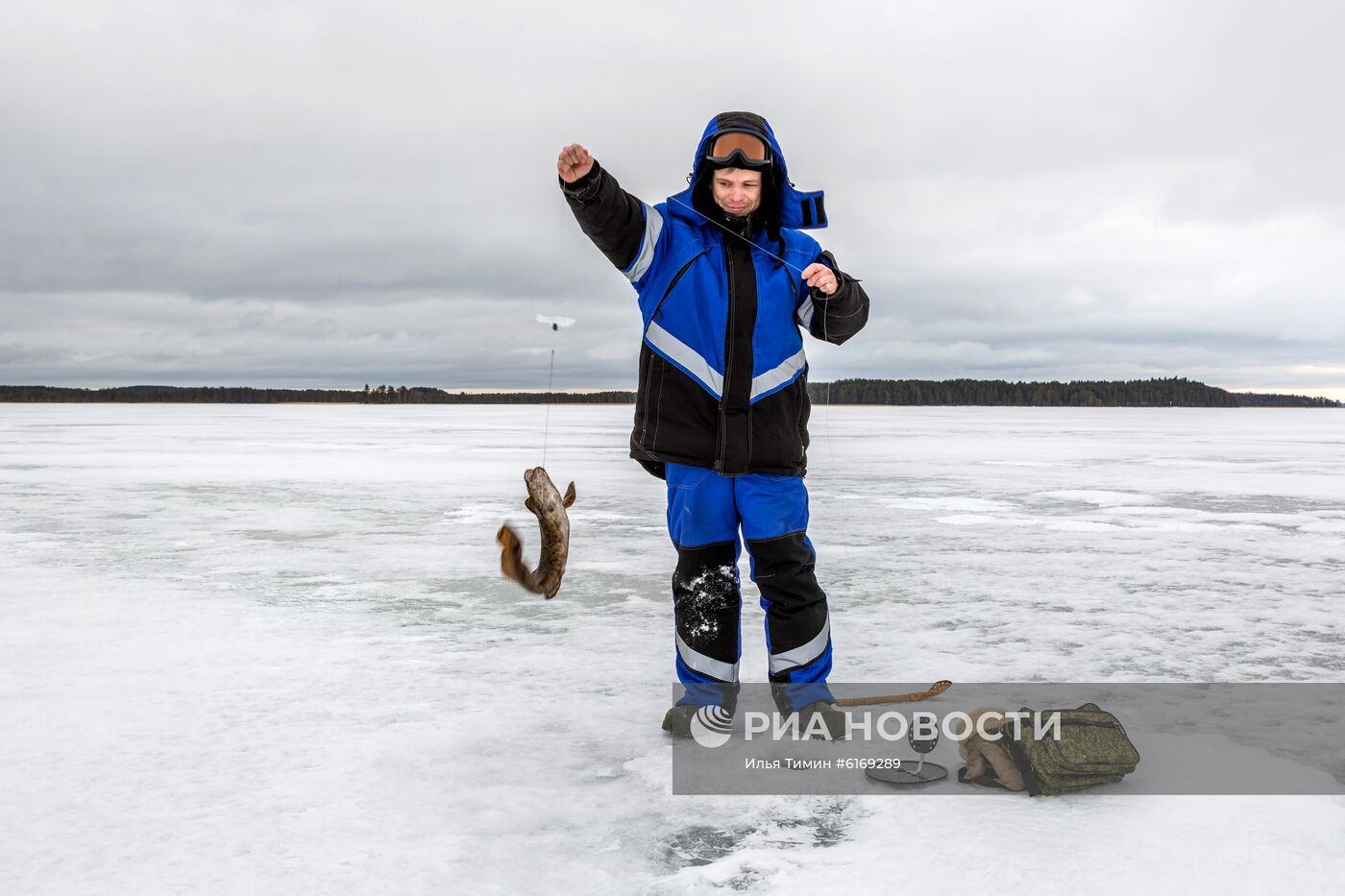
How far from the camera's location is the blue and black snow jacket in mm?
2781

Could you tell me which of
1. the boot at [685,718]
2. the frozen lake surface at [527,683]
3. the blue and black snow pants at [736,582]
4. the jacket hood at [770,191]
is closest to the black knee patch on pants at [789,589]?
the blue and black snow pants at [736,582]

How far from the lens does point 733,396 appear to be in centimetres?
279

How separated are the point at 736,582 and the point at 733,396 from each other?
548 mm

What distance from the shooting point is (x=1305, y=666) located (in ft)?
11.2

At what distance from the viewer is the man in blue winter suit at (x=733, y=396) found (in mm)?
2789

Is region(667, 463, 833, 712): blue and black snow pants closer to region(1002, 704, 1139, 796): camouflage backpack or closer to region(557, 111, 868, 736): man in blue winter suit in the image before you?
region(557, 111, 868, 736): man in blue winter suit

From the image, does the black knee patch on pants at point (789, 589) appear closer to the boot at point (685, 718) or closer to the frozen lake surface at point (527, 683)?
the boot at point (685, 718)

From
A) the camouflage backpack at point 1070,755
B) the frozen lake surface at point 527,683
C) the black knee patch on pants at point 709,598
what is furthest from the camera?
the black knee patch on pants at point 709,598

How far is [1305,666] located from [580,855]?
2.75m

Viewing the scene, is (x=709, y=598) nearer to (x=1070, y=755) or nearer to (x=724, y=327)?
(x=724, y=327)

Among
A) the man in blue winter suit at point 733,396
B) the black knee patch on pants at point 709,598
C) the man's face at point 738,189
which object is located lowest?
the black knee patch on pants at point 709,598

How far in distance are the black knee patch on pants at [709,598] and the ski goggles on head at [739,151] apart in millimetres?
1079

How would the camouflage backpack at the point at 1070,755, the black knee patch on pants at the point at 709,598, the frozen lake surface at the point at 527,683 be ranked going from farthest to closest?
1. the black knee patch on pants at the point at 709,598
2. the camouflage backpack at the point at 1070,755
3. the frozen lake surface at the point at 527,683

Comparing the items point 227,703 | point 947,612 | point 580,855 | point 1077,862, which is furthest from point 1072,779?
point 227,703
